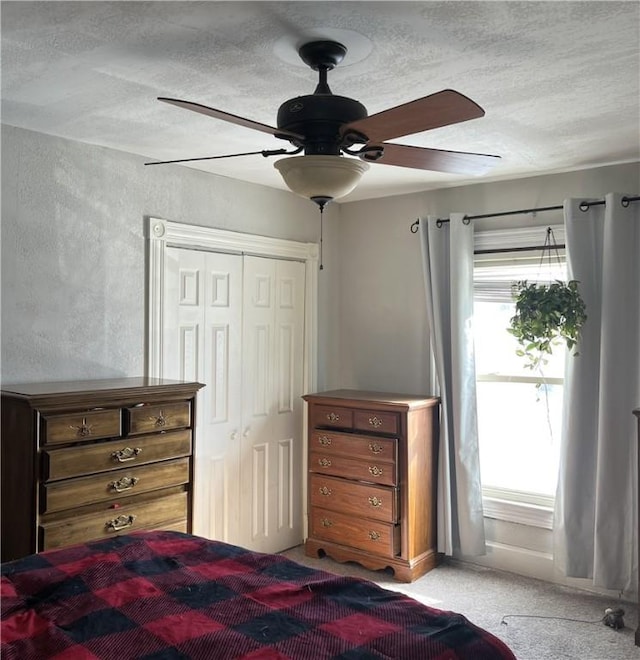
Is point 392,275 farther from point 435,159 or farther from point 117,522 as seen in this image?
point 117,522

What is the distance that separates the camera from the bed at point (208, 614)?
1.49 meters

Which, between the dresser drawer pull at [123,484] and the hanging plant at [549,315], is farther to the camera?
the hanging plant at [549,315]

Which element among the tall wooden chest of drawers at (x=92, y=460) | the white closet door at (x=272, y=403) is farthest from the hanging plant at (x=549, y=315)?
the tall wooden chest of drawers at (x=92, y=460)

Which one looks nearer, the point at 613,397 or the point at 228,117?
the point at 228,117

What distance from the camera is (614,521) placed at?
354cm

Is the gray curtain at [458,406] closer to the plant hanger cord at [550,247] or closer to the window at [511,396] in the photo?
the window at [511,396]

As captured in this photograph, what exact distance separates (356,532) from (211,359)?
4.53 feet

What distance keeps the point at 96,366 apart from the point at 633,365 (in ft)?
9.19

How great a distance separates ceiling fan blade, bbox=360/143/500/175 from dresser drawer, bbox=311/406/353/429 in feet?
6.74

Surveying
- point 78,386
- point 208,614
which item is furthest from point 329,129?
point 78,386

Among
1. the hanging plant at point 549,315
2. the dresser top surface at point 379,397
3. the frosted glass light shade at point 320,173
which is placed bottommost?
the dresser top surface at point 379,397

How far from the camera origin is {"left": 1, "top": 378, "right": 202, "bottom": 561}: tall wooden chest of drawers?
2.68m

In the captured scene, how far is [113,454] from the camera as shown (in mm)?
2898

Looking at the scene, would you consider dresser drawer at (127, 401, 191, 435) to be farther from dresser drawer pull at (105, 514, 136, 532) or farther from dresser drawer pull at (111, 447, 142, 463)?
dresser drawer pull at (105, 514, 136, 532)
